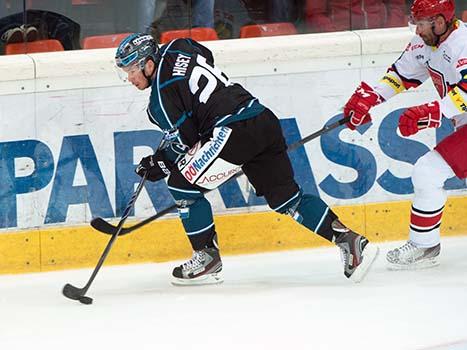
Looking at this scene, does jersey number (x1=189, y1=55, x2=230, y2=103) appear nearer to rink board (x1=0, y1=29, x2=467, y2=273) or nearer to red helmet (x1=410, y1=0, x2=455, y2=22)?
rink board (x1=0, y1=29, x2=467, y2=273)

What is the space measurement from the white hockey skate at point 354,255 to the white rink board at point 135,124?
683 mm

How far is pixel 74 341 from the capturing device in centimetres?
453

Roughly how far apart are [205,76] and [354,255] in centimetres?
92

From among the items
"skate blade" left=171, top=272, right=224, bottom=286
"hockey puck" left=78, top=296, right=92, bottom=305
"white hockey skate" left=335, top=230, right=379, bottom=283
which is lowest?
"skate blade" left=171, top=272, right=224, bottom=286

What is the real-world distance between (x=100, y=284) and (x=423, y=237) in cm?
132

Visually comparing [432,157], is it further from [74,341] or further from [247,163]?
[74,341]

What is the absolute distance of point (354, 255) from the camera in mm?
5234

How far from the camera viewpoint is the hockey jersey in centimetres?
496

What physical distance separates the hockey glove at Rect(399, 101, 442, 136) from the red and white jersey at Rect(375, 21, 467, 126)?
1.4 inches

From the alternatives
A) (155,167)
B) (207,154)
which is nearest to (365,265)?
(207,154)

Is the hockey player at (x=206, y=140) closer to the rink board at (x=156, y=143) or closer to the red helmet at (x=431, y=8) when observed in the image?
the rink board at (x=156, y=143)

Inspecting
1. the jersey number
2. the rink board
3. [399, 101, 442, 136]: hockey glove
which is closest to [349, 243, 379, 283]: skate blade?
[399, 101, 442, 136]: hockey glove

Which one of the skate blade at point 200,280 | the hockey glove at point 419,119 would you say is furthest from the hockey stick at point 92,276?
the hockey glove at point 419,119

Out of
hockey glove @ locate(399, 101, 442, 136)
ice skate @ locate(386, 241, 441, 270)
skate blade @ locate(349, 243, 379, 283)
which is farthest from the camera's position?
ice skate @ locate(386, 241, 441, 270)
